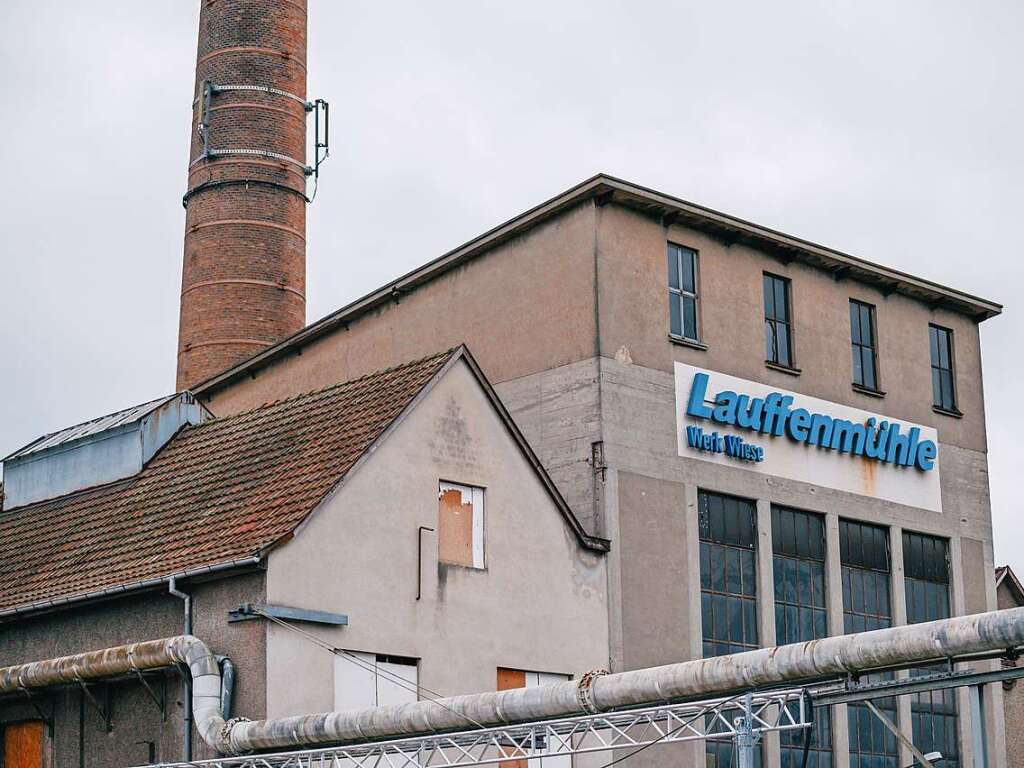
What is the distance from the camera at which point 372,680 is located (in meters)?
21.9

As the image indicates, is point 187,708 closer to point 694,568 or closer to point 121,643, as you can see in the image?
point 121,643

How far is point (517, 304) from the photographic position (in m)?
28.4

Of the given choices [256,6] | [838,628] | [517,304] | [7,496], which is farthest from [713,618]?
[256,6]

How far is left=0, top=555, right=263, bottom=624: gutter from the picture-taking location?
2112cm

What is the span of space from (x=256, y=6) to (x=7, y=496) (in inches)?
815

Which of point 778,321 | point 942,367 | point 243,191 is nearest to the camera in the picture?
point 778,321

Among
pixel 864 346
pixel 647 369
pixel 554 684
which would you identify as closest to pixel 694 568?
pixel 647 369

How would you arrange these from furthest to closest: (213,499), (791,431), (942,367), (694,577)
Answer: (942,367)
(791,431)
(694,577)
(213,499)

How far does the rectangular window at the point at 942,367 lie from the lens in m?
32.8

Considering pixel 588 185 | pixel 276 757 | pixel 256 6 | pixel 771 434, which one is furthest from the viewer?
pixel 256 6

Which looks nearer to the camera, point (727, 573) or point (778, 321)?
point (727, 573)

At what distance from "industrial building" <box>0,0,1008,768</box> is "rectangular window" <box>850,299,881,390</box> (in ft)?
0.30

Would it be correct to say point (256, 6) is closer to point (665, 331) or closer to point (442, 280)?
point (442, 280)

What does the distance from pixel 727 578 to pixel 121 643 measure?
Result: 32.6 ft
